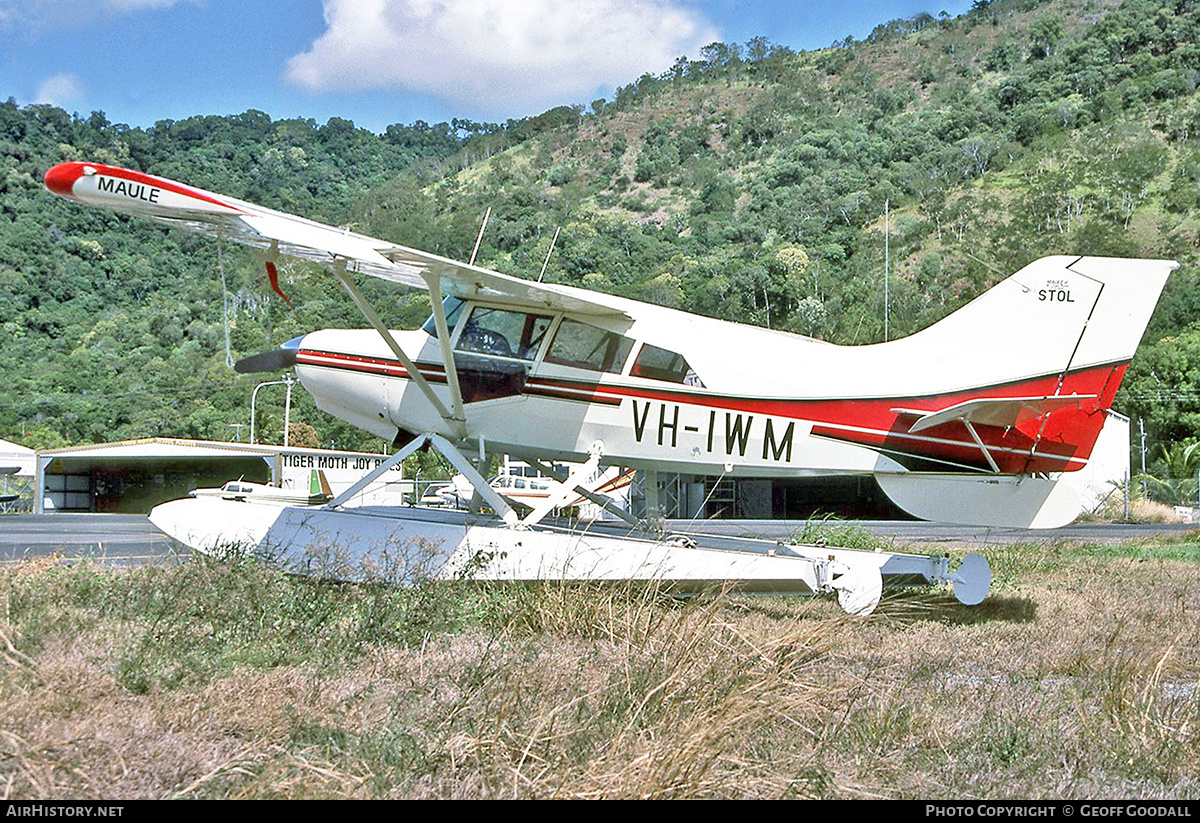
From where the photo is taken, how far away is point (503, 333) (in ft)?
36.8

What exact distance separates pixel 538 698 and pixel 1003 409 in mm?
5823

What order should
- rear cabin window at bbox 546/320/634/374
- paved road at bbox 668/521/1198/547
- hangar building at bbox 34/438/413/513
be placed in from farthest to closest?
hangar building at bbox 34/438/413/513 → paved road at bbox 668/521/1198/547 → rear cabin window at bbox 546/320/634/374

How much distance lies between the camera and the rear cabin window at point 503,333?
436 inches

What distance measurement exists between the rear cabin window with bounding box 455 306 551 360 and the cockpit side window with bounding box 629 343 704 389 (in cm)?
116

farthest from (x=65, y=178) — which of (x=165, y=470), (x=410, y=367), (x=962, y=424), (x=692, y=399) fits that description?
(x=165, y=470)

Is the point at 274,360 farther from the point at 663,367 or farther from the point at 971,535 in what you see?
the point at 971,535

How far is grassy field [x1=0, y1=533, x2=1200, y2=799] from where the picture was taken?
4.20m

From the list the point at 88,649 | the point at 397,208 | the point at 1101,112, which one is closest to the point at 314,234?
the point at 88,649

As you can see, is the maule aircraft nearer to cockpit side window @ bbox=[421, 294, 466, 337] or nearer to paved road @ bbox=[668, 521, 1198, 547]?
cockpit side window @ bbox=[421, 294, 466, 337]

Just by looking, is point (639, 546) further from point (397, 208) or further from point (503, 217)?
point (397, 208)

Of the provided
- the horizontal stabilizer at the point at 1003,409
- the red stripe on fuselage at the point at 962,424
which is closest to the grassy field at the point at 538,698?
the red stripe on fuselage at the point at 962,424

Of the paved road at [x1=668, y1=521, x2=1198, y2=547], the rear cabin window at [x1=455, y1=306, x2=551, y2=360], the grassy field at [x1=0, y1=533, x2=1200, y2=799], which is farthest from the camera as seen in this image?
the paved road at [x1=668, y1=521, x2=1198, y2=547]

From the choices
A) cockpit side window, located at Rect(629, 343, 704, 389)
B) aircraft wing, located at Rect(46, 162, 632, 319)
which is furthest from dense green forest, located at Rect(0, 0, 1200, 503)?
cockpit side window, located at Rect(629, 343, 704, 389)

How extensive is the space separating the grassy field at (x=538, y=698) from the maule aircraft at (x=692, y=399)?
1189 millimetres
